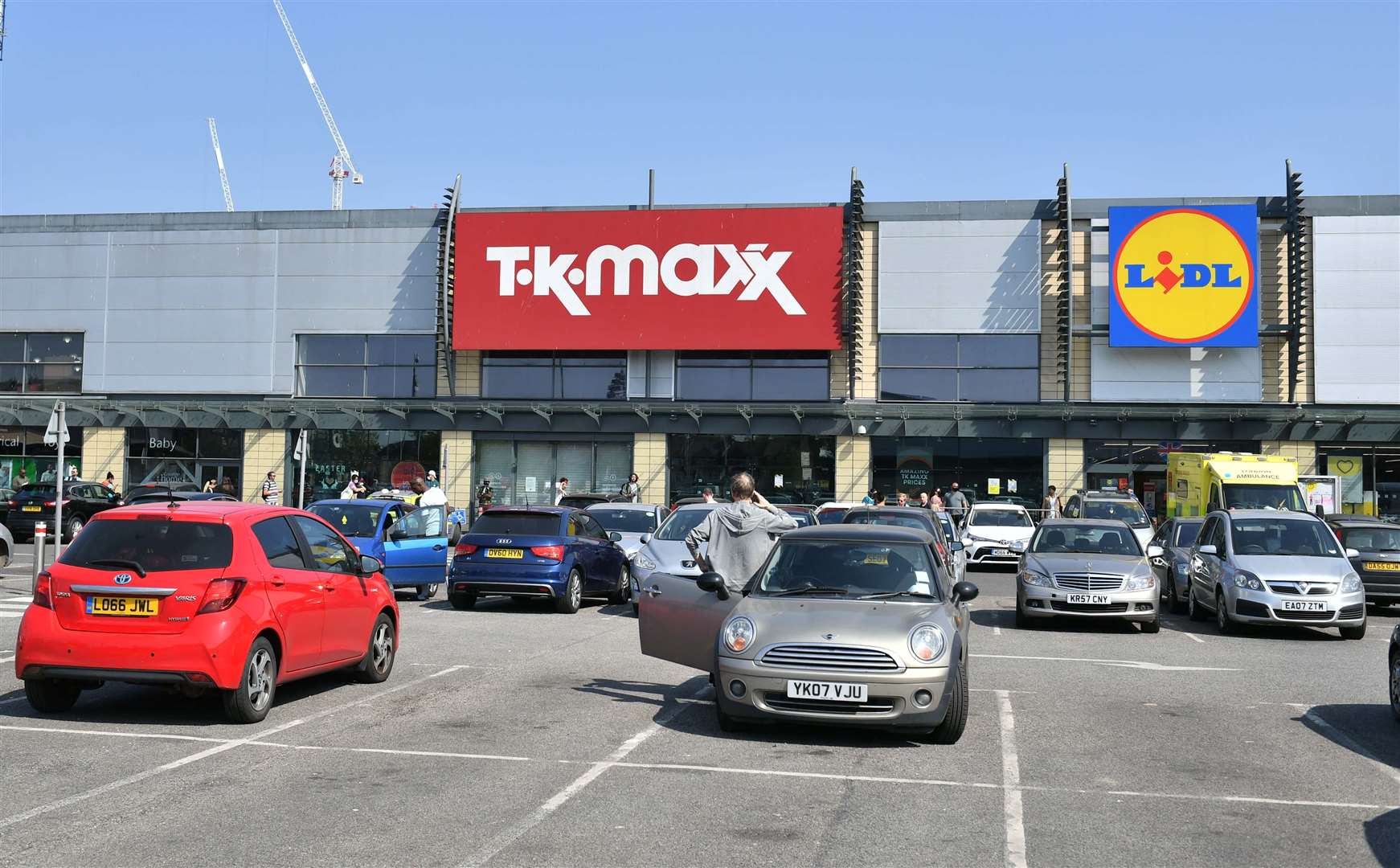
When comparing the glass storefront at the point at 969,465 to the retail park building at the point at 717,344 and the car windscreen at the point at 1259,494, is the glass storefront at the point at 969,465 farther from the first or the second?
the car windscreen at the point at 1259,494

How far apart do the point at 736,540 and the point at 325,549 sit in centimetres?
331

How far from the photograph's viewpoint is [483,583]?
18.1m

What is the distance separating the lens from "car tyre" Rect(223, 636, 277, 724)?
8922 mm

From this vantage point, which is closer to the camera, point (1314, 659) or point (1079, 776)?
point (1079, 776)

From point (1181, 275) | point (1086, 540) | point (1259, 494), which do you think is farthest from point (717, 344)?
point (1086, 540)

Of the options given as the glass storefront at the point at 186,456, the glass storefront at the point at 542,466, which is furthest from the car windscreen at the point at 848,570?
the glass storefront at the point at 186,456

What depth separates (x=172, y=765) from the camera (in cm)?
772

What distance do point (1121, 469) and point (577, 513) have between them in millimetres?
22304

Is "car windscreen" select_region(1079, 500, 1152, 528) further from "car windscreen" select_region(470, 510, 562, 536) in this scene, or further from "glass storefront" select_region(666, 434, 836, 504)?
"car windscreen" select_region(470, 510, 562, 536)

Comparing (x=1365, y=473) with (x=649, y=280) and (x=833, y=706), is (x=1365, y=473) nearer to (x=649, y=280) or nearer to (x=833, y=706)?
(x=649, y=280)

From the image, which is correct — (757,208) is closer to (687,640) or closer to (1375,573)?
(1375,573)

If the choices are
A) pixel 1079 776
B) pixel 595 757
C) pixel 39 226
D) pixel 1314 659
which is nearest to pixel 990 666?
pixel 1314 659

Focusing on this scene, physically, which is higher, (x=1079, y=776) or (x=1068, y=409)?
(x=1068, y=409)

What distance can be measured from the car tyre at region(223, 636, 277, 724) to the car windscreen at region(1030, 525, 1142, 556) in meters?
11.5
